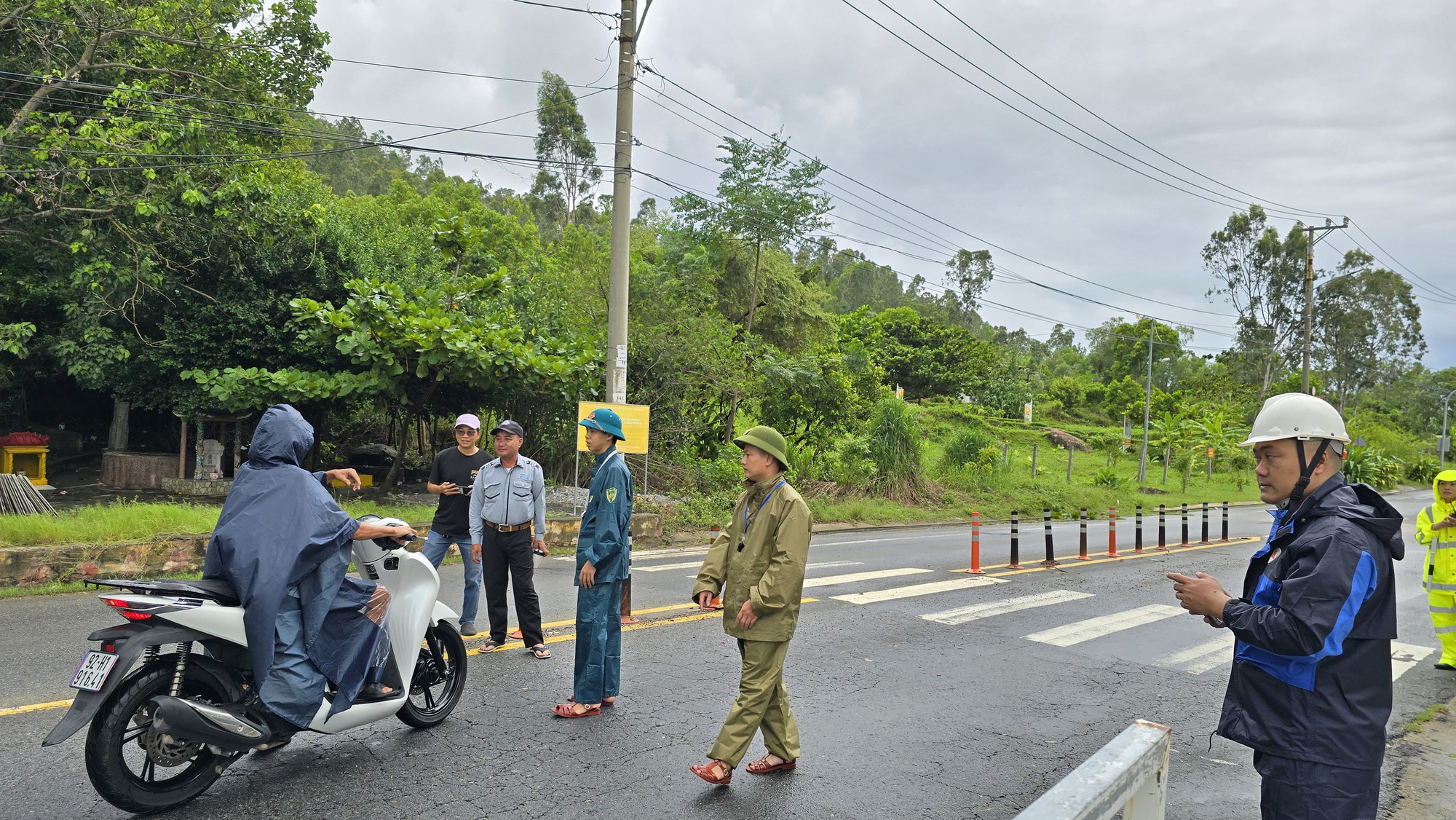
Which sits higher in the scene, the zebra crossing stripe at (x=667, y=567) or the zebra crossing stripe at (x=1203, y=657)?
the zebra crossing stripe at (x=667, y=567)

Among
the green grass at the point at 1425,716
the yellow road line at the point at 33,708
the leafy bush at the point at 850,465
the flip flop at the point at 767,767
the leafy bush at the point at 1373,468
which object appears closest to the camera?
the flip flop at the point at 767,767

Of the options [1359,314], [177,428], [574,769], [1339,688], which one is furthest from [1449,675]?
[1359,314]

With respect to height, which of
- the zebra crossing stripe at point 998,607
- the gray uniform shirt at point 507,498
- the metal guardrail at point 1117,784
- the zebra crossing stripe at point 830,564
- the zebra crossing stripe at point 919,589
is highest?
the gray uniform shirt at point 507,498

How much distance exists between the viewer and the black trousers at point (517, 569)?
7137 millimetres

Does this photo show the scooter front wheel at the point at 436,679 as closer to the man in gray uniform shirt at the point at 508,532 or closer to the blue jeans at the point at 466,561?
the man in gray uniform shirt at the point at 508,532

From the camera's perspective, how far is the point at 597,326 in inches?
813

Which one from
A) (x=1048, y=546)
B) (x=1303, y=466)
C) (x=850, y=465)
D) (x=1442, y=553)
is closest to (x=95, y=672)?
(x=1303, y=466)

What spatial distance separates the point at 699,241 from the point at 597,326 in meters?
6.75

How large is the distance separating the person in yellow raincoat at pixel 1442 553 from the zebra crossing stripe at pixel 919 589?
4829mm

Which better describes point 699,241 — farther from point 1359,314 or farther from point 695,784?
point 1359,314

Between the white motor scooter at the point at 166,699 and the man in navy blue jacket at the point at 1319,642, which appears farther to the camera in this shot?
the white motor scooter at the point at 166,699

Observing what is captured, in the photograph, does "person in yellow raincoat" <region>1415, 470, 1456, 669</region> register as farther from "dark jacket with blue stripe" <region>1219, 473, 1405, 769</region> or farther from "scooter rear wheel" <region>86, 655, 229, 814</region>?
"scooter rear wheel" <region>86, 655, 229, 814</region>


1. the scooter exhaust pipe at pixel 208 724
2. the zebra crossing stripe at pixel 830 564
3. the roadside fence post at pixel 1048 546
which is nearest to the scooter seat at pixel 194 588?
the scooter exhaust pipe at pixel 208 724

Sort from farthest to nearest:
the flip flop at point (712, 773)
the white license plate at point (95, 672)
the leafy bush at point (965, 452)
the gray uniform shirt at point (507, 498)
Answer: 1. the leafy bush at point (965, 452)
2. the gray uniform shirt at point (507, 498)
3. the flip flop at point (712, 773)
4. the white license plate at point (95, 672)
